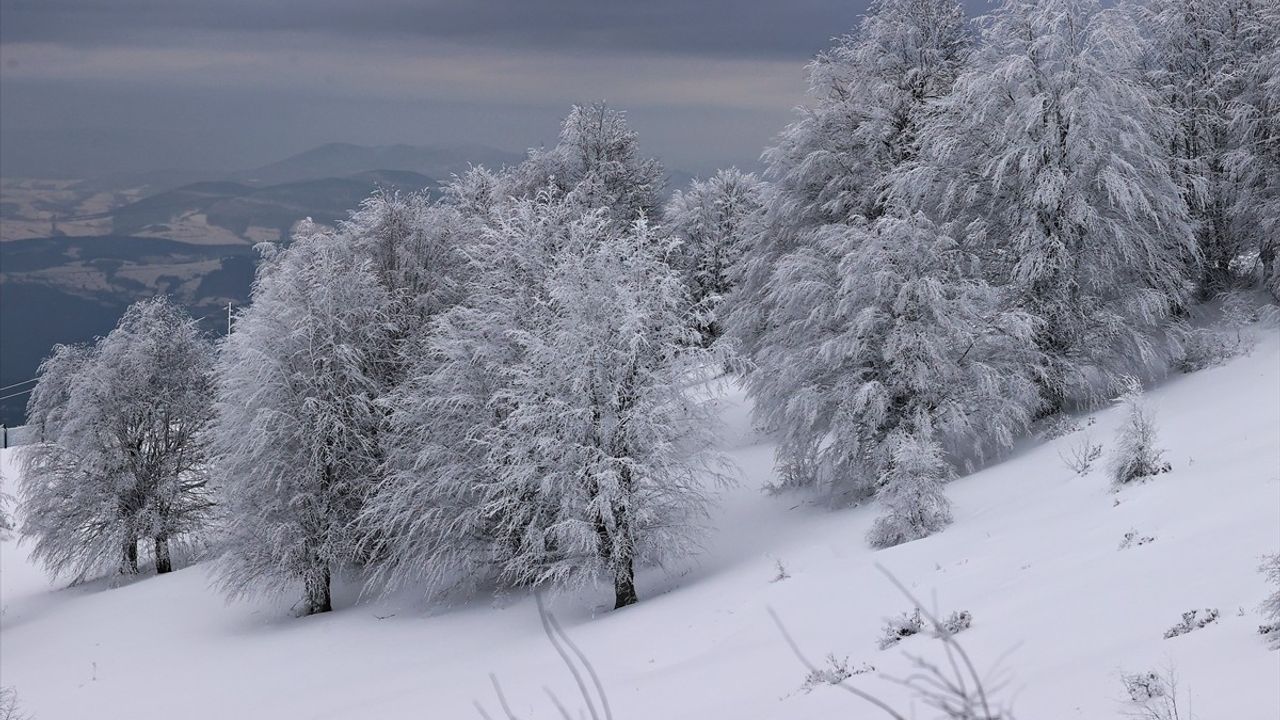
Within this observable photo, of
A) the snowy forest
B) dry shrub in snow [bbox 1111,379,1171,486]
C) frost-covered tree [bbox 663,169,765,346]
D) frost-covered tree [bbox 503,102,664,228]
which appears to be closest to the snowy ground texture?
dry shrub in snow [bbox 1111,379,1171,486]

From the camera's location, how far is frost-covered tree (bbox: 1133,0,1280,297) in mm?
22641

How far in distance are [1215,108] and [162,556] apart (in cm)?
3201

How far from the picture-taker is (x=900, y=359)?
2002 cm

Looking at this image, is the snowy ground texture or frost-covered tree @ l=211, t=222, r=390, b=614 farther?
frost-covered tree @ l=211, t=222, r=390, b=614

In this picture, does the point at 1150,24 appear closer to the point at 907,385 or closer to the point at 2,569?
the point at 907,385

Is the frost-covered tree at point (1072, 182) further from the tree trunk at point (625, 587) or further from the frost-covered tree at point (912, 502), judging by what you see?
the tree trunk at point (625, 587)

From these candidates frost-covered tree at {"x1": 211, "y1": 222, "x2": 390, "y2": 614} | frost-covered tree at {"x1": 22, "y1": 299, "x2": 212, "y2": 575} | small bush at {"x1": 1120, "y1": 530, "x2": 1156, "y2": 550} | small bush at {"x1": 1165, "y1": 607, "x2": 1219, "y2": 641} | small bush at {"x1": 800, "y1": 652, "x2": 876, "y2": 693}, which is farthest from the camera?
frost-covered tree at {"x1": 22, "y1": 299, "x2": 212, "y2": 575}

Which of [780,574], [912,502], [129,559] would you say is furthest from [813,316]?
[129,559]

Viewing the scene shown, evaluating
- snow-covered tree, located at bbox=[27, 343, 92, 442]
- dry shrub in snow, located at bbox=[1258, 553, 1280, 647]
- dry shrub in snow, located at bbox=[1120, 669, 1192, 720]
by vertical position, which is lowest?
dry shrub in snow, located at bbox=[1120, 669, 1192, 720]

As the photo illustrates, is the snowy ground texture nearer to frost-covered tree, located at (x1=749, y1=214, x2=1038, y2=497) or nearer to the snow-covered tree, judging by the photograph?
frost-covered tree, located at (x1=749, y1=214, x2=1038, y2=497)

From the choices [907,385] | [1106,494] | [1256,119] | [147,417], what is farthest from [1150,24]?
[147,417]

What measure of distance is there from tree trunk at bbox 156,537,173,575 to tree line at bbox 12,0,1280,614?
245 inches

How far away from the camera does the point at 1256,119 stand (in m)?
22.5

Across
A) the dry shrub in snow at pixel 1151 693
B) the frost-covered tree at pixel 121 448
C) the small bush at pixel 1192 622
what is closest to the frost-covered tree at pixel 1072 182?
the small bush at pixel 1192 622
